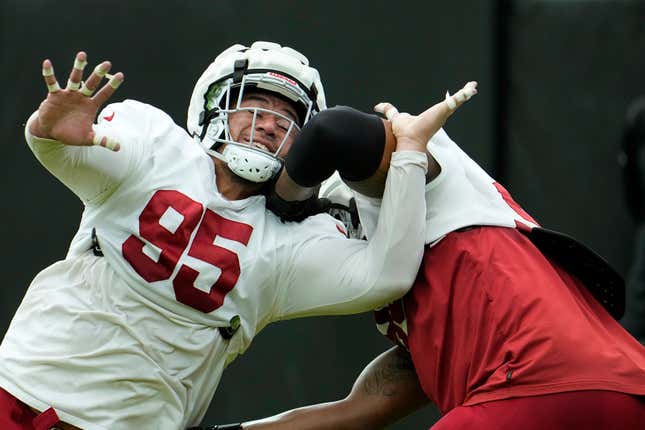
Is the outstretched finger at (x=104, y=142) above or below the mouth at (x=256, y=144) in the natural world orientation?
below

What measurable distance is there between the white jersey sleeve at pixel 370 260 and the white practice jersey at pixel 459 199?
0.05m

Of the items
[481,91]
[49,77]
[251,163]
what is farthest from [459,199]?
[481,91]

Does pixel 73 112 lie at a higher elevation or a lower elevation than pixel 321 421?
higher

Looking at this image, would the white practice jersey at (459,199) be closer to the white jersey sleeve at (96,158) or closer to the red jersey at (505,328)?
the red jersey at (505,328)

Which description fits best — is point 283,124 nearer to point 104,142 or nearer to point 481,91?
point 104,142

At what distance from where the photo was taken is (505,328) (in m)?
2.44

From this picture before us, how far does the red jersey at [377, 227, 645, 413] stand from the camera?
7.82ft

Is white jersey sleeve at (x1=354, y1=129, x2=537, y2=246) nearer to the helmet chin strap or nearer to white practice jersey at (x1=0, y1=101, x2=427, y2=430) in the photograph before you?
white practice jersey at (x1=0, y1=101, x2=427, y2=430)

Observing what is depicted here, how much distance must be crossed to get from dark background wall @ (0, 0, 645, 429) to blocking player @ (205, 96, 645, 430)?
1.51m

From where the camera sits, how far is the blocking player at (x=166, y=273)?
2664 millimetres

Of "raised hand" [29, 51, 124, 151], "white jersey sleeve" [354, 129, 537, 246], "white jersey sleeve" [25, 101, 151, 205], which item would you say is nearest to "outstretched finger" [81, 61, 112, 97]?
"raised hand" [29, 51, 124, 151]

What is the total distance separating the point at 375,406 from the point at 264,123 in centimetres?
73

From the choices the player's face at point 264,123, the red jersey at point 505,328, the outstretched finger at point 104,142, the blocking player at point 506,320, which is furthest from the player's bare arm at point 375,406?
the outstretched finger at point 104,142

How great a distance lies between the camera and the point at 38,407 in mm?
2703
